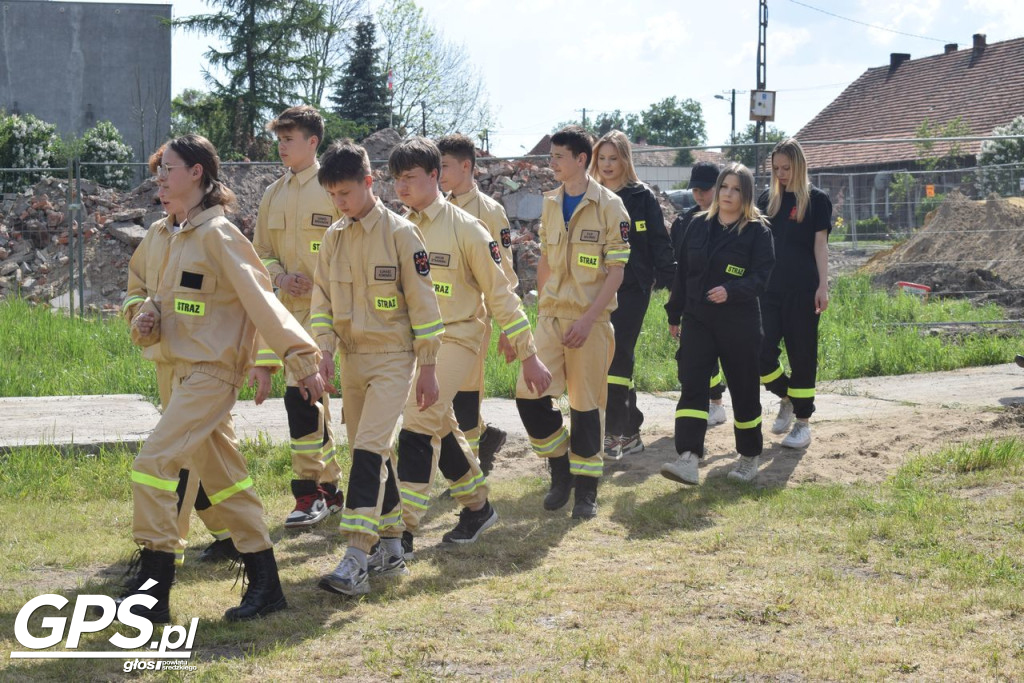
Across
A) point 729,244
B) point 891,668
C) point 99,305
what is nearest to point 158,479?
point 891,668

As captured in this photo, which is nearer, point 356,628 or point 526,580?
point 356,628

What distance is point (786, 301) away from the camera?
27.0ft

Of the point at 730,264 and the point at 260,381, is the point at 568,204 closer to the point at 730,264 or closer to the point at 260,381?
the point at 730,264

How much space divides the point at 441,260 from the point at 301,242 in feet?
3.55

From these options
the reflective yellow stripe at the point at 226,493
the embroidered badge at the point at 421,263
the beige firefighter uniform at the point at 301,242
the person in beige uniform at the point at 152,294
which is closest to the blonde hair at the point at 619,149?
the beige firefighter uniform at the point at 301,242

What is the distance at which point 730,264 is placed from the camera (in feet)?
23.5

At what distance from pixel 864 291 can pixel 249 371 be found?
11.4 metres

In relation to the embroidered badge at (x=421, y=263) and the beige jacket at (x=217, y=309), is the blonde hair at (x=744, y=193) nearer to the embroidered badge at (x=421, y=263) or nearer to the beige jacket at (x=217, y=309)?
the embroidered badge at (x=421, y=263)

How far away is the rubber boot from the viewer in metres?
6.61

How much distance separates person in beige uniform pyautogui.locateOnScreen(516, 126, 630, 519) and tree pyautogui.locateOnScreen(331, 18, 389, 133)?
1474 inches

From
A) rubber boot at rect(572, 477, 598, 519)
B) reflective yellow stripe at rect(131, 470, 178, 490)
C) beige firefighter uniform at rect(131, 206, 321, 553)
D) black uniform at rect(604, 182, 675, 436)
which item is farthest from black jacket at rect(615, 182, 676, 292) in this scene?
reflective yellow stripe at rect(131, 470, 178, 490)

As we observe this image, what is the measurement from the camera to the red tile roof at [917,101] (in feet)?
147

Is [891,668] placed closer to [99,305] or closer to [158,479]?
[158,479]

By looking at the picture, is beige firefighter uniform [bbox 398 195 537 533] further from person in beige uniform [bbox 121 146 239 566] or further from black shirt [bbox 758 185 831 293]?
black shirt [bbox 758 185 831 293]
